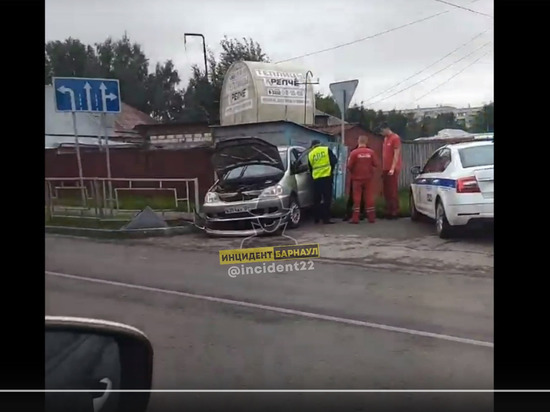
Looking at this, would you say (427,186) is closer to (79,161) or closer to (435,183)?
(435,183)

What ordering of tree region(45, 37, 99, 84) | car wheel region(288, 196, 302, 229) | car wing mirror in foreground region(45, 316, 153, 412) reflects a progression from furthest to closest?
1. car wheel region(288, 196, 302, 229)
2. tree region(45, 37, 99, 84)
3. car wing mirror in foreground region(45, 316, 153, 412)

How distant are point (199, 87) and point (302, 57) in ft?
1.74

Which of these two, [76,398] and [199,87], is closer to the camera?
[76,398]

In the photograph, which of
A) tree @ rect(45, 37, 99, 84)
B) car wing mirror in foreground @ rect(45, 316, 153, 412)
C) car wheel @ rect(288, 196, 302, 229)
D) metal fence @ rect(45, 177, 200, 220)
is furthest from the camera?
car wheel @ rect(288, 196, 302, 229)

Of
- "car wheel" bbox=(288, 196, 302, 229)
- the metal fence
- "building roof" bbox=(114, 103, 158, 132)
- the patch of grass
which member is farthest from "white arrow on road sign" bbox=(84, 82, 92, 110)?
the patch of grass

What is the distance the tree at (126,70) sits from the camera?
3125 mm

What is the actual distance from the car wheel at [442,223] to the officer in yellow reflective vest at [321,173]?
1.82 ft

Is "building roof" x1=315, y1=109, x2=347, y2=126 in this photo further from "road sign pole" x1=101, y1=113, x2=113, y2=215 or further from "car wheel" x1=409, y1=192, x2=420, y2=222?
"road sign pole" x1=101, y1=113, x2=113, y2=215

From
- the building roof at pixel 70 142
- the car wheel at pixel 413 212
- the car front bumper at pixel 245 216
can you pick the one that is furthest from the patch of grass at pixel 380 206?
the building roof at pixel 70 142

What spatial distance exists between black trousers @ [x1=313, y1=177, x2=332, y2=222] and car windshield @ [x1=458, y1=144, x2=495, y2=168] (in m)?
0.68

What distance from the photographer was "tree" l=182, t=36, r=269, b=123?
320 cm
